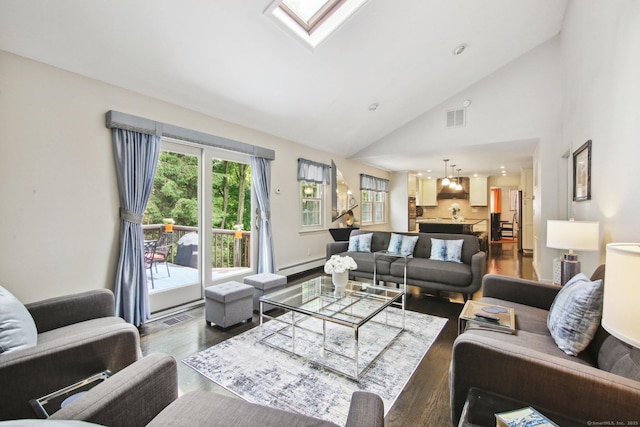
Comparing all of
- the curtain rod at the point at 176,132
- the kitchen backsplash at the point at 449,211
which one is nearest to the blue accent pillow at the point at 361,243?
the curtain rod at the point at 176,132

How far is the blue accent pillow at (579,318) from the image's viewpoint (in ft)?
5.17

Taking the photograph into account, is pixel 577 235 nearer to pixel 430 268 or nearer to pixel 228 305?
pixel 430 268

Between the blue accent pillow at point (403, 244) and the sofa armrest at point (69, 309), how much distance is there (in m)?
3.70

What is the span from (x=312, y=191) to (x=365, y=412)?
505 cm

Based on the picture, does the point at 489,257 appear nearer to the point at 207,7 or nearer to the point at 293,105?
the point at 293,105

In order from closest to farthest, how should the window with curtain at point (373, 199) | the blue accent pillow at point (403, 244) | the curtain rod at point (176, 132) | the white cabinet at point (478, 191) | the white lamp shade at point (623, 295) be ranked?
the white lamp shade at point (623, 295) → the curtain rod at point (176, 132) → the blue accent pillow at point (403, 244) → the window with curtain at point (373, 199) → the white cabinet at point (478, 191)

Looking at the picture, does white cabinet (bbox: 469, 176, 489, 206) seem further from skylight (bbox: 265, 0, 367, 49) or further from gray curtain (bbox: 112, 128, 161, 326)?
gray curtain (bbox: 112, 128, 161, 326)

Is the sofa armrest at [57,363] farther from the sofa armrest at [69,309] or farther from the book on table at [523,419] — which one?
the book on table at [523,419]

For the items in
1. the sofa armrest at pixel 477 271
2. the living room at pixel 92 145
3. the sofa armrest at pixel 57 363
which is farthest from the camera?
the sofa armrest at pixel 477 271

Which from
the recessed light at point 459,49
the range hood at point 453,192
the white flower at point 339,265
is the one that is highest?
the recessed light at point 459,49

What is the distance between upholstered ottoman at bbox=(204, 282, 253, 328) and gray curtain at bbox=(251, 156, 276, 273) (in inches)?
51.8

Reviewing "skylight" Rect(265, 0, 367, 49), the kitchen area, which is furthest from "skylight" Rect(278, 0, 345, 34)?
the kitchen area

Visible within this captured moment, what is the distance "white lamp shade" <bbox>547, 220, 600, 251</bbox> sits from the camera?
2465mm

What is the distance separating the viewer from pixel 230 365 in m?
2.38
